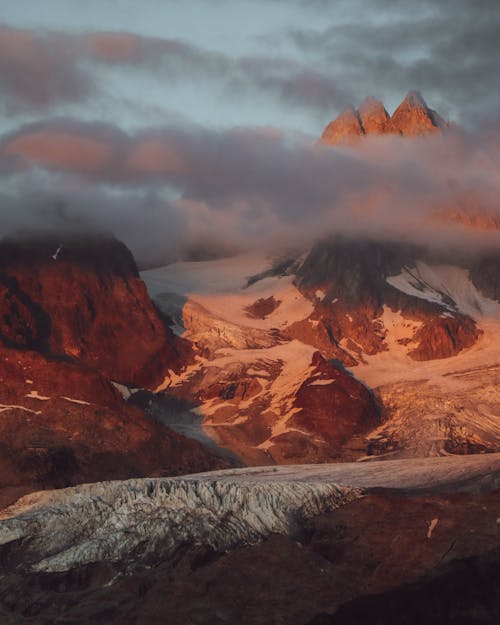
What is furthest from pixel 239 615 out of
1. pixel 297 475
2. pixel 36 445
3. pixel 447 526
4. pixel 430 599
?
pixel 36 445

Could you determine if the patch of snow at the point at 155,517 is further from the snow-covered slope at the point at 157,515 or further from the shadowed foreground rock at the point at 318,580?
the shadowed foreground rock at the point at 318,580

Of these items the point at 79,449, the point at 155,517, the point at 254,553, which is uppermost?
the point at 155,517

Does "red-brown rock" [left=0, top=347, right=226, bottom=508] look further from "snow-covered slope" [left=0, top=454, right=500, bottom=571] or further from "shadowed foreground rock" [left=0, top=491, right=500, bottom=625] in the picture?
"shadowed foreground rock" [left=0, top=491, right=500, bottom=625]

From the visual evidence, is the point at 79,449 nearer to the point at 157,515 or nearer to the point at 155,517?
the point at 157,515

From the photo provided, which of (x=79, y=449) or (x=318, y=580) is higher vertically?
(x=318, y=580)

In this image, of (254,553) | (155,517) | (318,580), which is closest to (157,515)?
(155,517)

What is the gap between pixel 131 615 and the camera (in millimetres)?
90938

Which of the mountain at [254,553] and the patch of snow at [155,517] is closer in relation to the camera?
the mountain at [254,553]

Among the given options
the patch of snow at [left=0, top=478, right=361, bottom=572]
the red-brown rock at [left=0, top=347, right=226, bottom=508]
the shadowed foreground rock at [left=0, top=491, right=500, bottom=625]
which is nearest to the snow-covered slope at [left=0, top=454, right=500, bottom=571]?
the patch of snow at [left=0, top=478, right=361, bottom=572]

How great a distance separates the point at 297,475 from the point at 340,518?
28894 millimetres

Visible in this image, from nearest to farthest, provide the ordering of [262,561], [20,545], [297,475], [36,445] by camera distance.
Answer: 1. [262,561]
2. [20,545]
3. [297,475]
4. [36,445]

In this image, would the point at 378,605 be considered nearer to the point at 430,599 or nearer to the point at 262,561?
the point at 430,599

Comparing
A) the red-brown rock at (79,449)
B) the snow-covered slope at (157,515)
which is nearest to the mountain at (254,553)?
the snow-covered slope at (157,515)

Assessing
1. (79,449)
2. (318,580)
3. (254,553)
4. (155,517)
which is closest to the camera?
(318,580)
